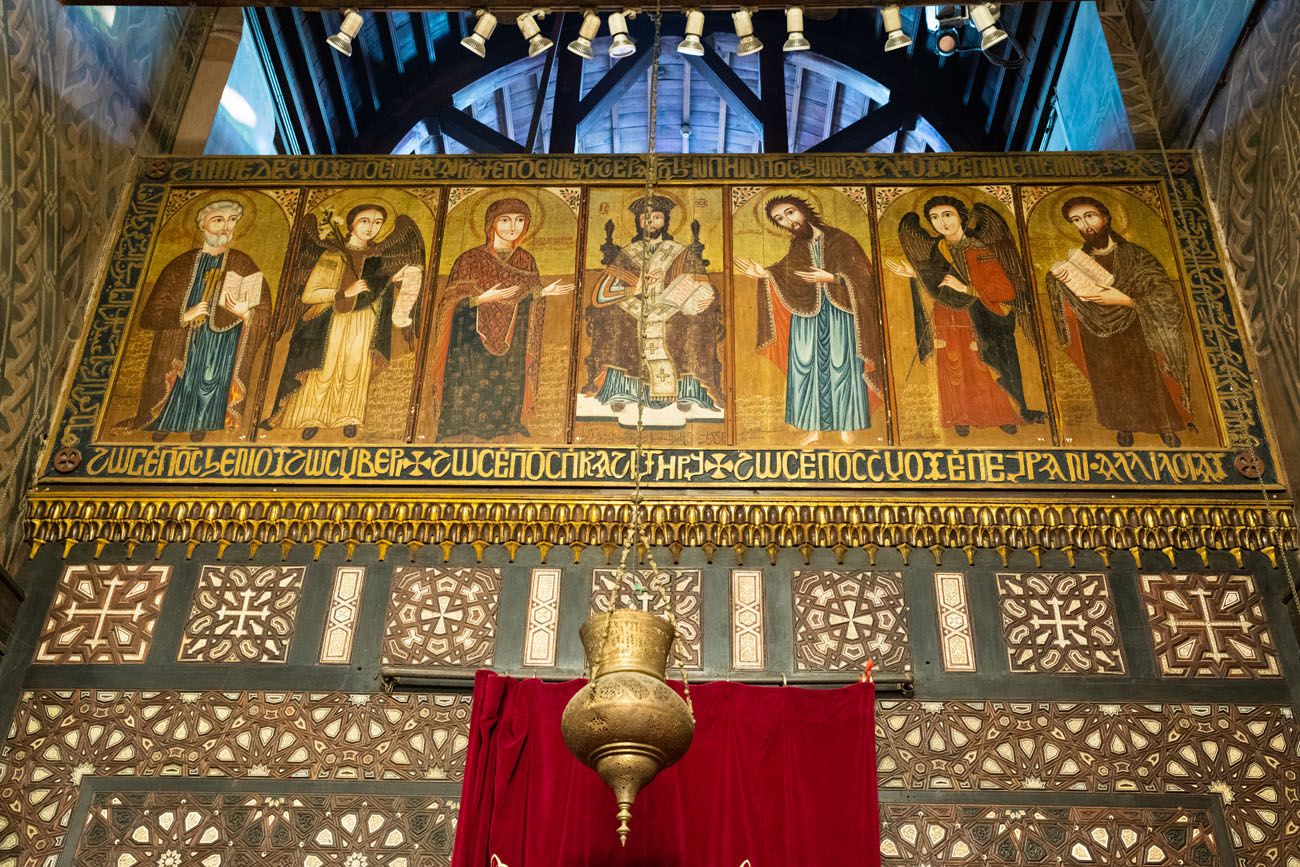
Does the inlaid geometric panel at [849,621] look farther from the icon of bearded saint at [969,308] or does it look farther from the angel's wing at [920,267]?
the angel's wing at [920,267]

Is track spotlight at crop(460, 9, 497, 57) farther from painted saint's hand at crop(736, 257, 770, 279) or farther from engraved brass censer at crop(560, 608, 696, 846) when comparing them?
engraved brass censer at crop(560, 608, 696, 846)

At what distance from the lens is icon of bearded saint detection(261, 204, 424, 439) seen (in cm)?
693

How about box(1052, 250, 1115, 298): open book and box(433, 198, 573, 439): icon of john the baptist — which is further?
box(1052, 250, 1115, 298): open book

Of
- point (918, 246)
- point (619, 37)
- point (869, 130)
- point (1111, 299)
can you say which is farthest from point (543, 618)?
point (869, 130)

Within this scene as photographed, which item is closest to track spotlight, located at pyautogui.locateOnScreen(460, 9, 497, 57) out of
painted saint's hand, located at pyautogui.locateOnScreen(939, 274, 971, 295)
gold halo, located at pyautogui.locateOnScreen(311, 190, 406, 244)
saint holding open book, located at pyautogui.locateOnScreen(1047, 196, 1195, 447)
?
gold halo, located at pyautogui.locateOnScreen(311, 190, 406, 244)

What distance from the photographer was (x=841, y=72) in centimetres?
1055

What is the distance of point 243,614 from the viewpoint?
630 cm

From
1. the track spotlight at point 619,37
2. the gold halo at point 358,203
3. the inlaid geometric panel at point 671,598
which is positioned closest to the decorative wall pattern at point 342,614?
the inlaid geometric panel at point 671,598

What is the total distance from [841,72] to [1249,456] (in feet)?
17.0

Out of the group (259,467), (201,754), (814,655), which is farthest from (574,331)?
(201,754)

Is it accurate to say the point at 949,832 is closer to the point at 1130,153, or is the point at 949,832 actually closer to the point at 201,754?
the point at 201,754

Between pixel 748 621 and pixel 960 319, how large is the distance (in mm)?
2133

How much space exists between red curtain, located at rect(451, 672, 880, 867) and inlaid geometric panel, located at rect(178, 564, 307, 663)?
106 cm

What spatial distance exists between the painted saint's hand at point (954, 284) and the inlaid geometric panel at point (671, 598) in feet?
7.29
